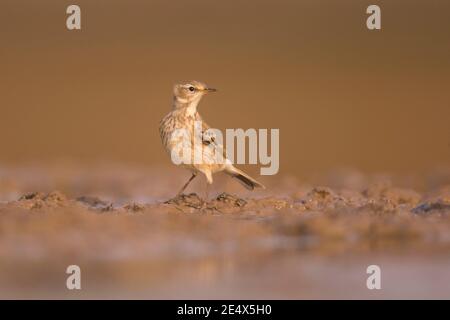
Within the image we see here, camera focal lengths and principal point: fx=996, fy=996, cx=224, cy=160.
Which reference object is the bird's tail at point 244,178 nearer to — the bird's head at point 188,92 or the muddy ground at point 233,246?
the muddy ground at point 233,246

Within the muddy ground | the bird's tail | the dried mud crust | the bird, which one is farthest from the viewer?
the bird's tail

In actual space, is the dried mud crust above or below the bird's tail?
below

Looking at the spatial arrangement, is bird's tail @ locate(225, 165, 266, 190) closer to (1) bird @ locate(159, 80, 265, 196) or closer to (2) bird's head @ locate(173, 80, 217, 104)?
(1) bird @ locate(159, 80, 265, 196)

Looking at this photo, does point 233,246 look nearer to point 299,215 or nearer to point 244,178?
point 299,215

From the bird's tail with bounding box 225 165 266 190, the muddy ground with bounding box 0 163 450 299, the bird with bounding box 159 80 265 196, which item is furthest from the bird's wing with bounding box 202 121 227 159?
the muddy ground with bounding box 0 163 450 299

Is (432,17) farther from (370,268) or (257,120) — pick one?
(370,268)

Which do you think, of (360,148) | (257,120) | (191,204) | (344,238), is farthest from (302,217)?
(257,120)

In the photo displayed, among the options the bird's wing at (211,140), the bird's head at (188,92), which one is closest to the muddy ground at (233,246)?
the bird's wing at (211,140)
